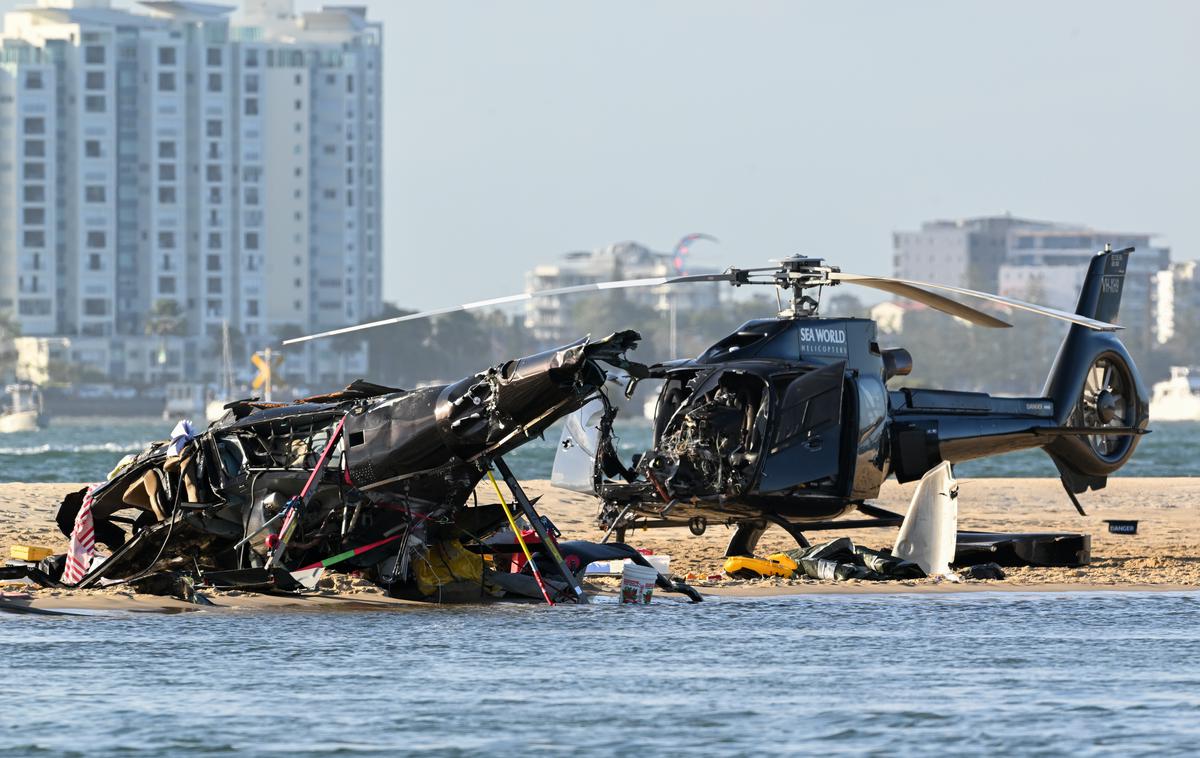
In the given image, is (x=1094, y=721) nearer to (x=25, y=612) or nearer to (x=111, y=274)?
(x=25, y=612)

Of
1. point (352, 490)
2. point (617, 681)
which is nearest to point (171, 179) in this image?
point (352, 490)

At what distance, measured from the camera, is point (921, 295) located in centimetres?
2148

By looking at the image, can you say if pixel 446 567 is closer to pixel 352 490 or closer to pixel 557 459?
pixel 352 490

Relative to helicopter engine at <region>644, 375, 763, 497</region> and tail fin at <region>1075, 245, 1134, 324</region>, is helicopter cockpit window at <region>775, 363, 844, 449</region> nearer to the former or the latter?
helicopter engine at <region>644, 375, 763, 497</region>

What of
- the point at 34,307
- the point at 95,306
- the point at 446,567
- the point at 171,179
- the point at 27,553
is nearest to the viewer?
the point at 446,567

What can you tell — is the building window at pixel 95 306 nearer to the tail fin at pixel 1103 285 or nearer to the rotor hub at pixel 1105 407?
the tail fin at pixel 1103 285

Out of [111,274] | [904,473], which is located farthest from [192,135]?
[904,473]

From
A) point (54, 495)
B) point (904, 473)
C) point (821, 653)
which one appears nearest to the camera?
point (821, 653)

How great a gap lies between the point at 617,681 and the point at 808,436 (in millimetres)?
5782

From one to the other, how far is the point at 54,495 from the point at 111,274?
14571 cm

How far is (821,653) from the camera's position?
57.4 feet

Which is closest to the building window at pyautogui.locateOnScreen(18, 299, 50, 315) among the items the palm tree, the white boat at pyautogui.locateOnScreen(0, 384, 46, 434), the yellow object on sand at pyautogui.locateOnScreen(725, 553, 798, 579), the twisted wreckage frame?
the palm tree

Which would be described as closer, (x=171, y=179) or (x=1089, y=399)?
(x=1089, y=399)

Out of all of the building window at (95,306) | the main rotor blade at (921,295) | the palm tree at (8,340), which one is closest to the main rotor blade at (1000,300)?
the main rotor blade at (921,295)
